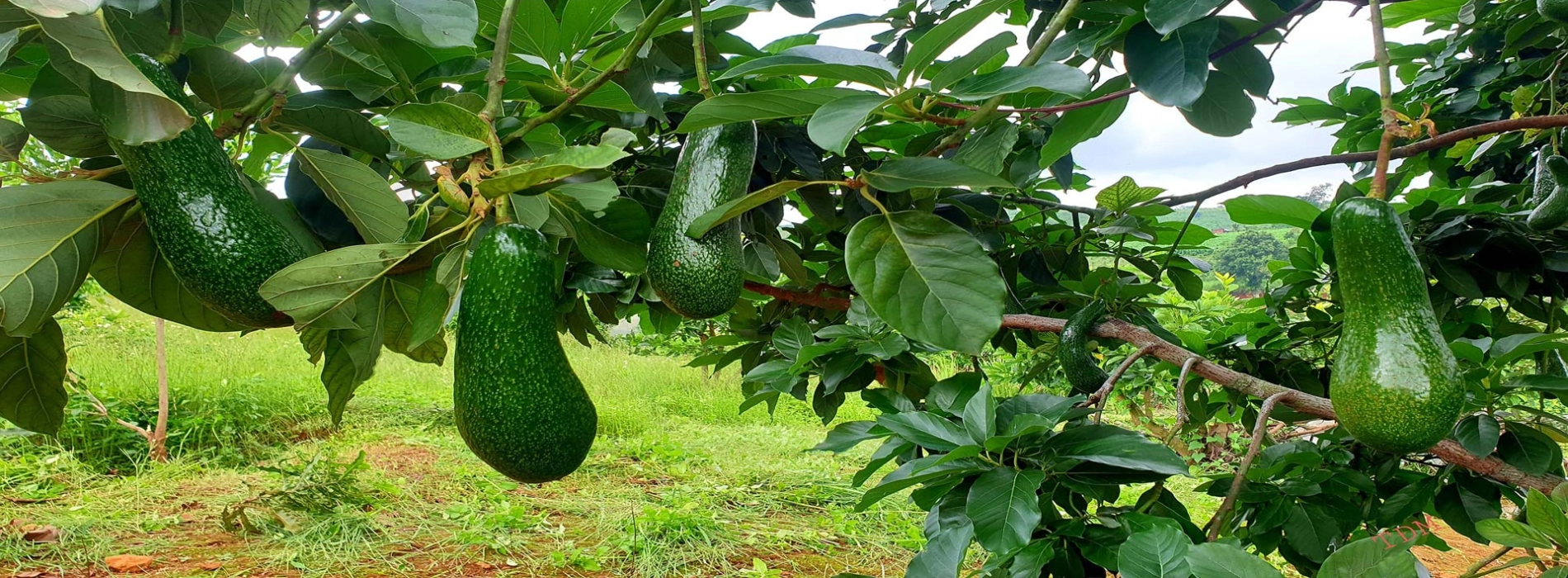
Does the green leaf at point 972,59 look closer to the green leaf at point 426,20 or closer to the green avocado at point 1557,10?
the green leaf at point 426,20

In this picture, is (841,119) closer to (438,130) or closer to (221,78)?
(438,130)

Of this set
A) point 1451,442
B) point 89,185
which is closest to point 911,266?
point 89,185

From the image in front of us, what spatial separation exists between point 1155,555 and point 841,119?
370 millimetres

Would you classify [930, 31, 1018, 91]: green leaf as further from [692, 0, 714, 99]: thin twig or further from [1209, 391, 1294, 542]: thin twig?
[1209, 391, 1294, 542]: thin twig

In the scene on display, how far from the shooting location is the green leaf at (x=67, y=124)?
44 centimetres

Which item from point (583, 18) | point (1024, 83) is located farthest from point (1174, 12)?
point (583, 18)

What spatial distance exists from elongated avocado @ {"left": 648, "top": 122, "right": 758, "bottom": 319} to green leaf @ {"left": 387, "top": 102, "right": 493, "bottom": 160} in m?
0.14

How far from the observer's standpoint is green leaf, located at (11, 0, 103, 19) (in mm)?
330

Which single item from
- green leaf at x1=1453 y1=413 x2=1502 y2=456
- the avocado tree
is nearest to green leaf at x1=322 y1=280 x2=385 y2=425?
the avocado tree

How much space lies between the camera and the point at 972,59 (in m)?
0.44

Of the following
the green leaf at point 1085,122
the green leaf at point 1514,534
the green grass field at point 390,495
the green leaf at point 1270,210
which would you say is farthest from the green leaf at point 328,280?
the green grass field at point 390,495

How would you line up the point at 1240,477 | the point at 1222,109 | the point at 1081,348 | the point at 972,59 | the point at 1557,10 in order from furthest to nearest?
1. the point at 1081,348
2. the point at 1557,10
3. the point at 1222,109
4. the point at 1240,477
5. the point at 972,59

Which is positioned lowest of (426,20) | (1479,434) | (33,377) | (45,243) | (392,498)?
(392,498)

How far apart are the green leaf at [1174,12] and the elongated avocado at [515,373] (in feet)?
1.33
